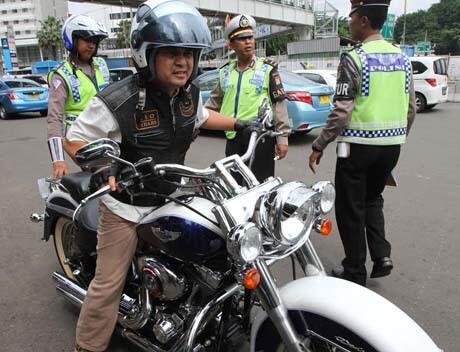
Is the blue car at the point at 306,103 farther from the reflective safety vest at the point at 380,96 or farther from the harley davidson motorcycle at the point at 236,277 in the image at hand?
the harley davidson motorcycle at the point at 236,277

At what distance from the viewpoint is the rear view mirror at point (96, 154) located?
5.50 feet

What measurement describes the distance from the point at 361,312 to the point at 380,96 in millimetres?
1764

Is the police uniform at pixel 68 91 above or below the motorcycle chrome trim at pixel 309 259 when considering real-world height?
above

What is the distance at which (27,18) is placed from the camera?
103 metres

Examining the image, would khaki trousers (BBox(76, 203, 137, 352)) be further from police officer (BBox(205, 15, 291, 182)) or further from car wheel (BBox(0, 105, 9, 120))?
car wheel (BBox(0, 105, 9, 120))

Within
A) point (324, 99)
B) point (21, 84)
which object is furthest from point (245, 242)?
point (21, 84)

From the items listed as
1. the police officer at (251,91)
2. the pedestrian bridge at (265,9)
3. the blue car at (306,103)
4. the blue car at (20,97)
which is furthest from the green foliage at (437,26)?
the police officer at (251,91)

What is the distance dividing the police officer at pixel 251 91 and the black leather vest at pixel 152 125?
4.85 ft

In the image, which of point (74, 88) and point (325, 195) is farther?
point (74, 88)

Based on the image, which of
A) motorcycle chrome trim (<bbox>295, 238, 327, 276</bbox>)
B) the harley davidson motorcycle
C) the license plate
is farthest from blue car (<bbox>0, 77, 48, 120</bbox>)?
motorcycle chrome trim (<bbox>295, 238, 327, 276</bbox>)

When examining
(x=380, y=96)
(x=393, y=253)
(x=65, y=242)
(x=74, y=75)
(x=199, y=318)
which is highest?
(x=74, y=75)

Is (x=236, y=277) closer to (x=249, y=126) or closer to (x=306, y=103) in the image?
(x=249, y=126)

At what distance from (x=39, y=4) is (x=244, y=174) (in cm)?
11287

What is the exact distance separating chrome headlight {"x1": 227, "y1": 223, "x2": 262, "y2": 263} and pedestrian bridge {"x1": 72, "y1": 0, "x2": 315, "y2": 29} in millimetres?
30340
